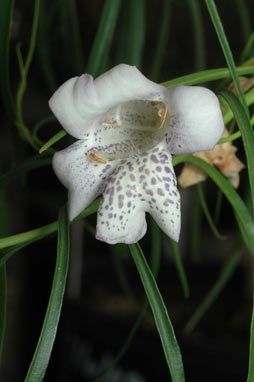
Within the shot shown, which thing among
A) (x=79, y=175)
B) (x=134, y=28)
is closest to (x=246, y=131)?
(x=79, y=175)

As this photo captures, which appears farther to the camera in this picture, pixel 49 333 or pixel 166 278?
pixel 166 278

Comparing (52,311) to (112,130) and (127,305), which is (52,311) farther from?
(127,305)

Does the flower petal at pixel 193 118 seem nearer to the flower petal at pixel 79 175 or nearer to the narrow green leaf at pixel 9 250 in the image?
the flower petal at pixel 79 175

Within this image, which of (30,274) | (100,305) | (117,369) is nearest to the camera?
(117,369)

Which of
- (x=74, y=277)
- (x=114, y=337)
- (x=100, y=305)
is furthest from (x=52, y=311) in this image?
(x=74, y=277)

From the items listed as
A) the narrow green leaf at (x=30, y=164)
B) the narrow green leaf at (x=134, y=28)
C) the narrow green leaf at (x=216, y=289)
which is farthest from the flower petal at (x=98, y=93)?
the narrow green leaf at (x=216, y=289)

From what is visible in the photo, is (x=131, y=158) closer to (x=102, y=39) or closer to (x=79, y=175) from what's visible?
(x=79, y=175)

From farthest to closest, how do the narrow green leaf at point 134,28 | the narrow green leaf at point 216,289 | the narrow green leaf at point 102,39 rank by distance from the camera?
1. the narrow green leaf at point 216,289
2. the narrow green leaf at point 134,28
3. the narrow green leaf at point 102,39
